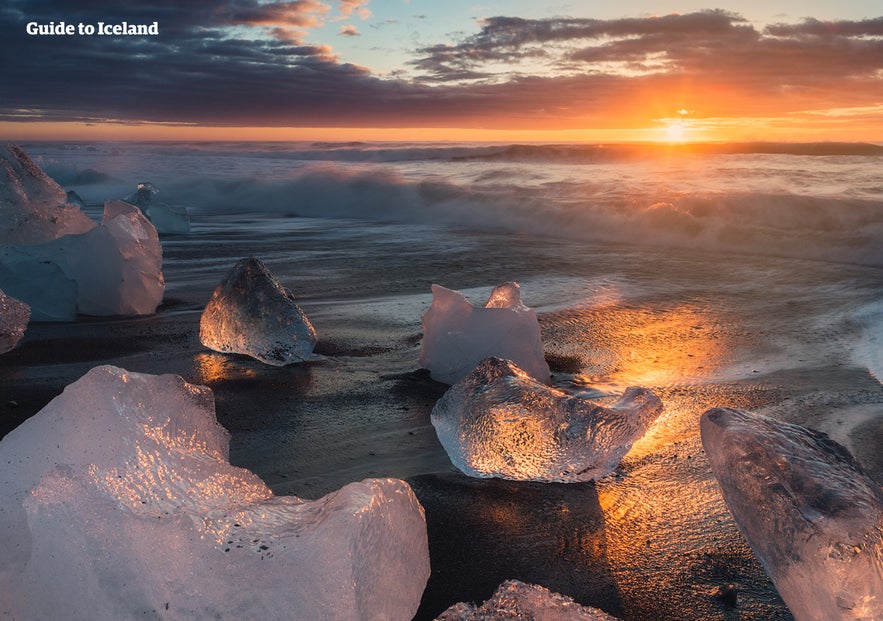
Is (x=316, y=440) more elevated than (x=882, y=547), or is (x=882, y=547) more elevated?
(x=882, y=547)

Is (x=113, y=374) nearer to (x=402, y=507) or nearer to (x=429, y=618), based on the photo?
(x=402, y=507)

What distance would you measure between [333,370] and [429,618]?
1.92 meters

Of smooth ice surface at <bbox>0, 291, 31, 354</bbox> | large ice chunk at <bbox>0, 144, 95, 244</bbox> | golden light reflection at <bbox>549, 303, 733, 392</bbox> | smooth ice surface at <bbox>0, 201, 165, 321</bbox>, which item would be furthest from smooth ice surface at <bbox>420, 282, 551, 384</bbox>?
large ice chunk at <bbox>0, 144, 95, 244</bbox>

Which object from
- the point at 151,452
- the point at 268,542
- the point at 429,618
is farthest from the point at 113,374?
the point at 429,618

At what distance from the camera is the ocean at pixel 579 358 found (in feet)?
6.59

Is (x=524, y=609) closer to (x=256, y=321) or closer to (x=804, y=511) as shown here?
(x=804, y=511)

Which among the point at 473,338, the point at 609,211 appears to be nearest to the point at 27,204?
the point at 473,338

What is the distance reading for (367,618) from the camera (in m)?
1.50

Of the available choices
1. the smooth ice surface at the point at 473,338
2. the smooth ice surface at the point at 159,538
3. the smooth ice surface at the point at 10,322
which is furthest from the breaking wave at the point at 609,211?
the smooth ice surface at the point at 159,538

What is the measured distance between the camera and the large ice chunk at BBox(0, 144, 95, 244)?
4910 mm

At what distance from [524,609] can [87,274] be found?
3.89m

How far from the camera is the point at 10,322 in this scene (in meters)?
3.69

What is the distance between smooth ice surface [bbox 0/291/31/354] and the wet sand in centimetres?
→ 9

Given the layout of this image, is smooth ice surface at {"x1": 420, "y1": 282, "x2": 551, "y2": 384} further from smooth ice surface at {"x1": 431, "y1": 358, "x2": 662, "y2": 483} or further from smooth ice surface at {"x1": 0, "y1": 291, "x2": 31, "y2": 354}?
smooth ice surface at {"x1": 0, "y1": 291, "x2": 31, "y2": 354}
